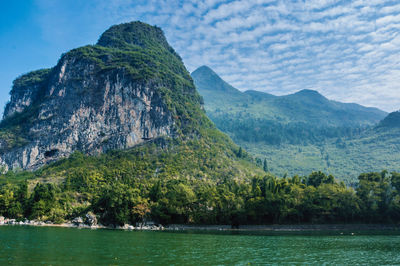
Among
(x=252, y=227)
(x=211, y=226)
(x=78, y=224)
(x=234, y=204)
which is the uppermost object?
(x=234, y=204)

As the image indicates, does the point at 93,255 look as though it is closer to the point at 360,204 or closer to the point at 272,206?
the point at 272,206

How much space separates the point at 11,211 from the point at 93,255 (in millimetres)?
89461

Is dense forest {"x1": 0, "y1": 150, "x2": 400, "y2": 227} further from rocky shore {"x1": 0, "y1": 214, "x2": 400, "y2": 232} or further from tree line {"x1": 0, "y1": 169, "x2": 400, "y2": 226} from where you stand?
rocky shore {"x1": 0, "y1": 214, "x2": 400, "y2": 232}

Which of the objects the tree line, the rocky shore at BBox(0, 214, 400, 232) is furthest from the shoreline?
the tree line

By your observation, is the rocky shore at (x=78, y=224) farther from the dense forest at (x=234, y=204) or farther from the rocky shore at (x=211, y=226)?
the dense forest at (x=234, y=204)

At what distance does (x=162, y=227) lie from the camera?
11350 cm

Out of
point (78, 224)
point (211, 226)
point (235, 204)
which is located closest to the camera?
point (235, 204)

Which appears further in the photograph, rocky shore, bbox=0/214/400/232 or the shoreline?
rocky shore, bbox=0/214/400/232

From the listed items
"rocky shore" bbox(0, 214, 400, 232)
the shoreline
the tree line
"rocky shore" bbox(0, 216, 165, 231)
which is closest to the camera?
the shoreline

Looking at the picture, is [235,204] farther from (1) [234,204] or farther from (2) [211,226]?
(2) [211,226]

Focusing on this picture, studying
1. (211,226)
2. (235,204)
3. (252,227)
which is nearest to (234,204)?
(235,204)

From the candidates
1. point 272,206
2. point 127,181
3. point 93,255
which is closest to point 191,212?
point 272,206

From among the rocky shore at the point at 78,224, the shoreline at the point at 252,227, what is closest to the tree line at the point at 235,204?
the shoreline at the point at 252,227

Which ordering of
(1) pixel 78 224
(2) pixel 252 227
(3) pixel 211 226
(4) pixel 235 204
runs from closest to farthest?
(2) pixel 252 227 → (4) pixel 235 204 → (3) pixel 211 226 → (1) pixel 78 224
